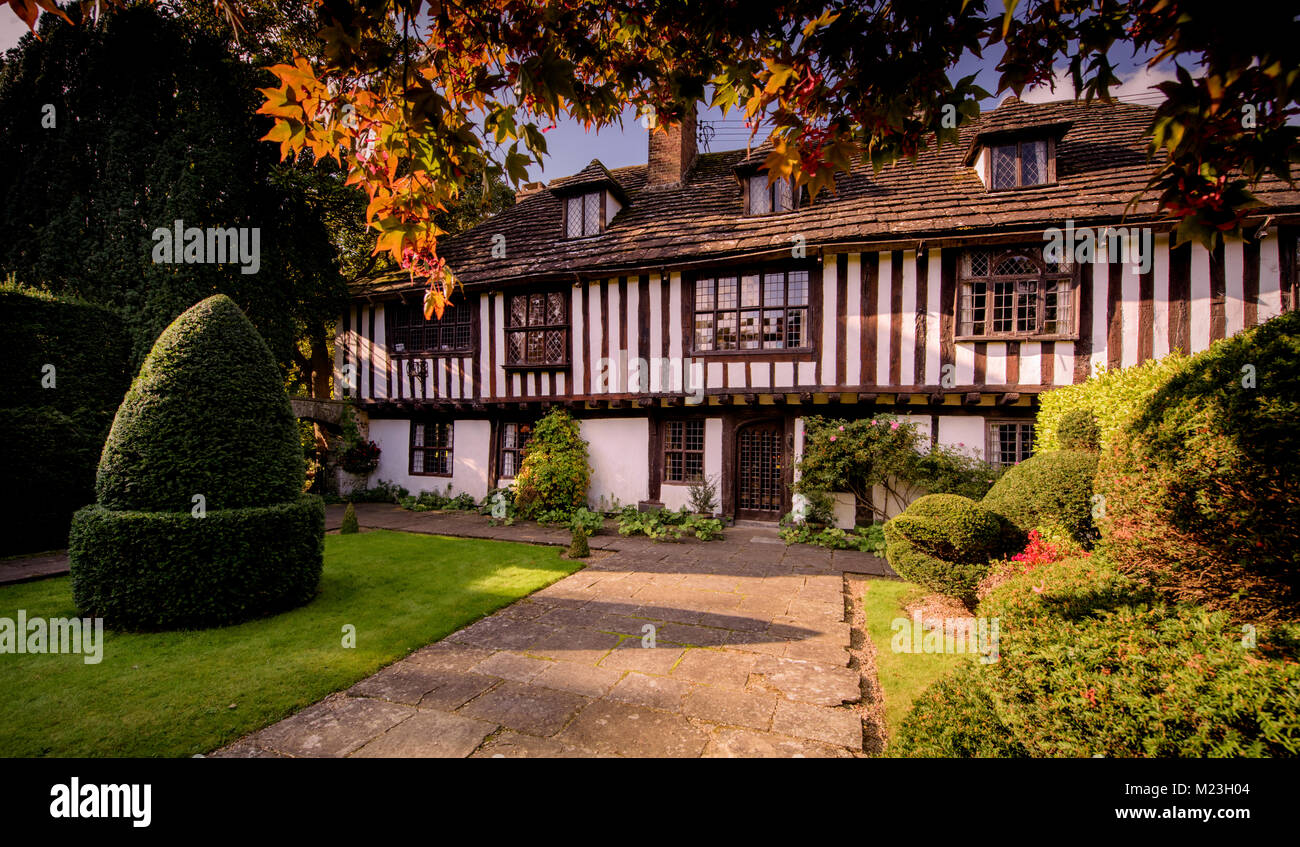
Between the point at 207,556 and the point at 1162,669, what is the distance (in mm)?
7511

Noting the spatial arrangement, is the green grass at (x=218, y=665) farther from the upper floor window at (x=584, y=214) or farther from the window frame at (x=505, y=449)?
the upper floor window at (x=584, y=214)

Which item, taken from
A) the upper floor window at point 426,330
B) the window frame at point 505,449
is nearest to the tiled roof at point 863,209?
the upper floor window at point 426,330

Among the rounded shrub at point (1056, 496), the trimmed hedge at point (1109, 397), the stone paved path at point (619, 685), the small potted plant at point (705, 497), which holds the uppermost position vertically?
the trimmed hedge at point (1109, 397)

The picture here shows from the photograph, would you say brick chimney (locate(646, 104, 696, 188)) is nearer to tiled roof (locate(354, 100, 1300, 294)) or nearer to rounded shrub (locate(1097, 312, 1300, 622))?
tiled roof (locate(354, 100, 1300, 294))

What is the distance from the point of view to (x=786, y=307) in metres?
10.6

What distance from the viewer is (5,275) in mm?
11828

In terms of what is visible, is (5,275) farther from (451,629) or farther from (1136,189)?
(1136,189)

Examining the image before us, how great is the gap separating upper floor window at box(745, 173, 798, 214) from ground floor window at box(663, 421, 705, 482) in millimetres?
5320

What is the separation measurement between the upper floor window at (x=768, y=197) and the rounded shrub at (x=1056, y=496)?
313 inches

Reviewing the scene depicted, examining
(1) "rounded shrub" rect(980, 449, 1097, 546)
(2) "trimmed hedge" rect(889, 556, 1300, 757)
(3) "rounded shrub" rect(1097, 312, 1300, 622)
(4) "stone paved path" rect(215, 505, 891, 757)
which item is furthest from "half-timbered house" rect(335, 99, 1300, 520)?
(2) "trimmed hedge" rect(889, 556, 1300, 757)

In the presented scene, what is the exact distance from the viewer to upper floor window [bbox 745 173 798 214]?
11367 millimetres

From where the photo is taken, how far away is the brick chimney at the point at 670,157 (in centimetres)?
1405

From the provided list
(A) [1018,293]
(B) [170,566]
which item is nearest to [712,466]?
(A) [1018,293]
